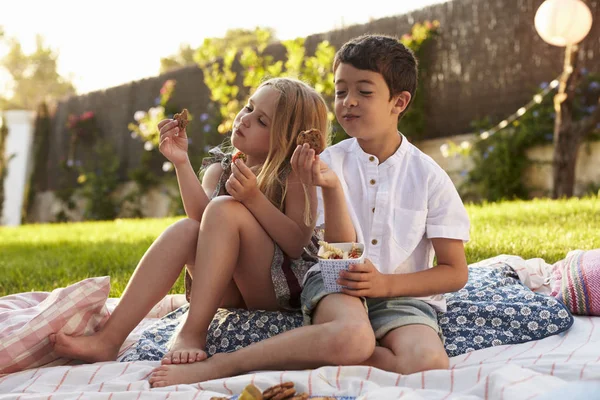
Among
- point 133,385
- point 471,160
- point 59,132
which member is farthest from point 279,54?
point 133,385

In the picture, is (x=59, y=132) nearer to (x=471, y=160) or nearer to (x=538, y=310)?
(x=471, y=160)

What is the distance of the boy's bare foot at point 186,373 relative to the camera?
6.46 ft

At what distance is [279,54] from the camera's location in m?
8.76

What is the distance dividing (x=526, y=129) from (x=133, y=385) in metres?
5.64

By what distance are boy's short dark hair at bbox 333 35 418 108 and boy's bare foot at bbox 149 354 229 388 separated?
3.24 feet

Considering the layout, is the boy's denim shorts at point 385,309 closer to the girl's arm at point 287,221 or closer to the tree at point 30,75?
the girl's arm at point 287,221

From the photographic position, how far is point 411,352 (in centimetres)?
203

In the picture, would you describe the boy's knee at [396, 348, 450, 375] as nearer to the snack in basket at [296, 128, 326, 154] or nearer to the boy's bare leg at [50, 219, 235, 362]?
the snack in basket at [296, 128, 326, 154]

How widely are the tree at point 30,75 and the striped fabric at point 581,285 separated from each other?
3677 centimetres

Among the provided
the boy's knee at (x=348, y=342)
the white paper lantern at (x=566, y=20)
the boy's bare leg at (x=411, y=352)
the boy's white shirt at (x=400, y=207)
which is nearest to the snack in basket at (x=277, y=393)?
the boy's knee at (x=348, y=342)

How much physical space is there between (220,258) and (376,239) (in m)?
0.50

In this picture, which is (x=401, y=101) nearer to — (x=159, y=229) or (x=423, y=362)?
(x=423, y=362)

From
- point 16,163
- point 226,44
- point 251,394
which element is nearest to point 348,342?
point 251,394

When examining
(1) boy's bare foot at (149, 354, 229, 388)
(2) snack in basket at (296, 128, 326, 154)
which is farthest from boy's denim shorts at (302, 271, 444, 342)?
(2) snack in basket at (296, 128, 326, 154)
